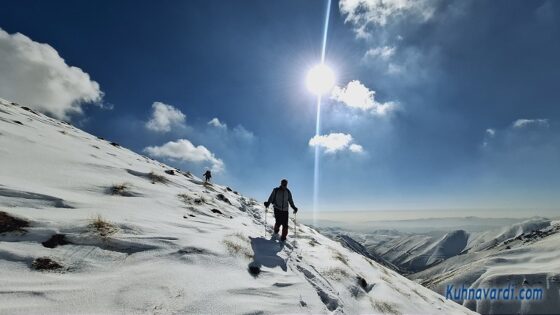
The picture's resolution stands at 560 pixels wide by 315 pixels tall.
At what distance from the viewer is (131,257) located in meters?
7.06

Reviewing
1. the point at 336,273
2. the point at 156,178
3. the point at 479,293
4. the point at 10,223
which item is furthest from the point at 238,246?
the point at 479,293

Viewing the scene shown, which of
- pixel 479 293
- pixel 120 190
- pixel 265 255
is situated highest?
pixel 120 190

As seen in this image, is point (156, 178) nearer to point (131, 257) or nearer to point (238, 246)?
point (238, 246)

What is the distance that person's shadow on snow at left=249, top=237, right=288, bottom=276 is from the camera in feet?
29.3

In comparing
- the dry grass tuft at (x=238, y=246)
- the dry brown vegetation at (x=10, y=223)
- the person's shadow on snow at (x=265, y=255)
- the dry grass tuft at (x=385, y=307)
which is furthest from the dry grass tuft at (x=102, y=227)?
the dry grass tuft at (x=385, y=307)

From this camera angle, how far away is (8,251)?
586 cm

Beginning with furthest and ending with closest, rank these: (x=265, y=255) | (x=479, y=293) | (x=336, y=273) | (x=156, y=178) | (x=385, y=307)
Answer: (x=479, y=293) → (x=156, y=178) → (x=336, y=273) → (x=385, y=307) → (x=265, y=255)

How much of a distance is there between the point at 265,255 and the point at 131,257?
4.60m

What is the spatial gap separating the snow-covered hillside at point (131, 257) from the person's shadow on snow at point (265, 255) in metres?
0.06

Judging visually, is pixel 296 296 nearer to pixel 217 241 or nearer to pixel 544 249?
pixel 217 241

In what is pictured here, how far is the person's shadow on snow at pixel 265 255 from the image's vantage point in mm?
8919

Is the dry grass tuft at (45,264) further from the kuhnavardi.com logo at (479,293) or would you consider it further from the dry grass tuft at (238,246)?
the kuhnavardi.com logo at (479,293)

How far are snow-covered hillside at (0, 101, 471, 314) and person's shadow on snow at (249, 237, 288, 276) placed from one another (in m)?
0.06

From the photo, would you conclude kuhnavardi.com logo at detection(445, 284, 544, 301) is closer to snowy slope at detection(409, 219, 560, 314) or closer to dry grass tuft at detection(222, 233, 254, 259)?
snowy slope at detection(409, 219, 560, 314)
